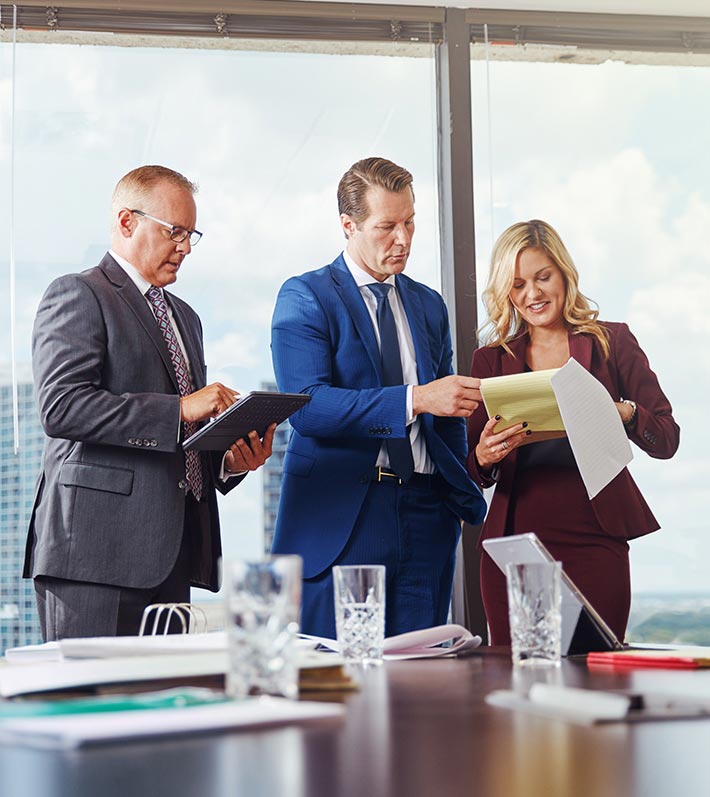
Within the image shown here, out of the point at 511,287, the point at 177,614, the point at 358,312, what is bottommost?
the point at 177,614

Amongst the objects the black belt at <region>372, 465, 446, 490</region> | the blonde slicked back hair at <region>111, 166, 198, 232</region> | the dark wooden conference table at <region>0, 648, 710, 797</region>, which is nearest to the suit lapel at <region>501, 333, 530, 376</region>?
the black belt at <region>372, 465, 446, 490</region>

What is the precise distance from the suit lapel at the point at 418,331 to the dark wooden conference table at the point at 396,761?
A: 86.4 inches

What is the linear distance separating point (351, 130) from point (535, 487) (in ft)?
5.02

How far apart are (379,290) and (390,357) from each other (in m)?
0.20

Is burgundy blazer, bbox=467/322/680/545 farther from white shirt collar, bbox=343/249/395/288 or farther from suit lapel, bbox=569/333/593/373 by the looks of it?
white shirt collar, bbox=343/249/395/288

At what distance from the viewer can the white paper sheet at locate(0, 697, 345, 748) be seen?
27.2 inches

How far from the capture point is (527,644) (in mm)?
1286

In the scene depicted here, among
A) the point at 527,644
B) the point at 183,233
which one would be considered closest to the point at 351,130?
the point at 183,233

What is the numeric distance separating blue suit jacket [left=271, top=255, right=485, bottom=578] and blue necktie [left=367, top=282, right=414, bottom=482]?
3cm

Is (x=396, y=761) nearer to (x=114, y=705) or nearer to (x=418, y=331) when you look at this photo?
(x=114, y=705)

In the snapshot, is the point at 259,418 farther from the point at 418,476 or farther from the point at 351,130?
the point at 351,130

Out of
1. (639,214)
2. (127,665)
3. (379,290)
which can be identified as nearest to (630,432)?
A: (379,290)

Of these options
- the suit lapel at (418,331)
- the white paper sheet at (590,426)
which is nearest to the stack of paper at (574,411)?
the white paper sheet at (590,426)

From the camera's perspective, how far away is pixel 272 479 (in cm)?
359
